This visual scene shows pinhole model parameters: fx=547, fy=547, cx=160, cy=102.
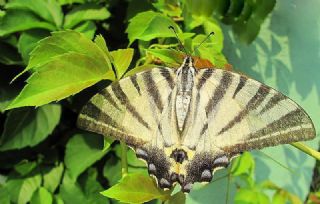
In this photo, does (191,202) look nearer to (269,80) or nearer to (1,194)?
(269,80)

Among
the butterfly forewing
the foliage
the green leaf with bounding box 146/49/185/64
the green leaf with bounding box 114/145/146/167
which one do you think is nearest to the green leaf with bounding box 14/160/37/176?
the foliage

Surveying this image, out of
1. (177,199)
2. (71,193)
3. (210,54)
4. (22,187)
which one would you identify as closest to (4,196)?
(22,187)

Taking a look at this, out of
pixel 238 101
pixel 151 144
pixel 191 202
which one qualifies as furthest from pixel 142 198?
pixel 191 202

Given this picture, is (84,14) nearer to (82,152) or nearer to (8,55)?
(8,55)

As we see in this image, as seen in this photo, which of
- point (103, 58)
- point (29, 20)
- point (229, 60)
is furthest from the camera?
point (229, 60)

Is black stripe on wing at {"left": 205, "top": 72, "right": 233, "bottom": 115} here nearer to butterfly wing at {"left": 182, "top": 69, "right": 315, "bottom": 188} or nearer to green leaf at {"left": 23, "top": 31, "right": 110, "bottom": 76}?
butterfly wing at {"left": 182, "top": 69, "right": 315, "bottom": 188}

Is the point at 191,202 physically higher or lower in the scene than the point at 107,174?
lower

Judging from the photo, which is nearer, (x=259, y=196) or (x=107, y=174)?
(x=259, y=196)
